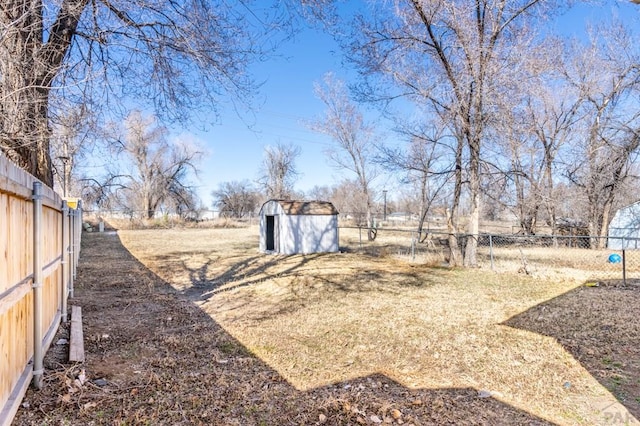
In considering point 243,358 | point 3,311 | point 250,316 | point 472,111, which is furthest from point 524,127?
point 3,311

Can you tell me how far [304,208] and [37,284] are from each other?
1171 centimetres

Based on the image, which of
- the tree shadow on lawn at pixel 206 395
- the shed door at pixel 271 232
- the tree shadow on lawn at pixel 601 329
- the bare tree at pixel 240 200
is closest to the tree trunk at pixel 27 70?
the tree shadow on lawn at pixel 206 395

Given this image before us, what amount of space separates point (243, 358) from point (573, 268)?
10.5 meters

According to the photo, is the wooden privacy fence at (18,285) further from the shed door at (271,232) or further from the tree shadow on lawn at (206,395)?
the shed door at (271,232)

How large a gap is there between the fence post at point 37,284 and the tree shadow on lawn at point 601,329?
14.1 ft

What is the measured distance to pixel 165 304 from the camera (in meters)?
6.34

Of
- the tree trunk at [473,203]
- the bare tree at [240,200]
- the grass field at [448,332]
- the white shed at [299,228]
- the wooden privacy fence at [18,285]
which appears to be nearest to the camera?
the wooden privacy fence at [18,285]

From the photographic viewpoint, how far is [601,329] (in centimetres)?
502

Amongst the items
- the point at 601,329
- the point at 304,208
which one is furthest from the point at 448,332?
the point at 304,208

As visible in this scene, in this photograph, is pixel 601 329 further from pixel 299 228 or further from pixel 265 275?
pixel 299 228

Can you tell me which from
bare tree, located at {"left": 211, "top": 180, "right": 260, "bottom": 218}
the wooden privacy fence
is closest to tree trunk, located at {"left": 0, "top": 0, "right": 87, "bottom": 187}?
the wooden privacy fence

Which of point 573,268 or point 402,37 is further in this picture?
point 573,268

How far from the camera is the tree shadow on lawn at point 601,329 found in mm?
3514

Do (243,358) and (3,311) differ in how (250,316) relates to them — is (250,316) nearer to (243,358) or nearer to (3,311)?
(243,358)
